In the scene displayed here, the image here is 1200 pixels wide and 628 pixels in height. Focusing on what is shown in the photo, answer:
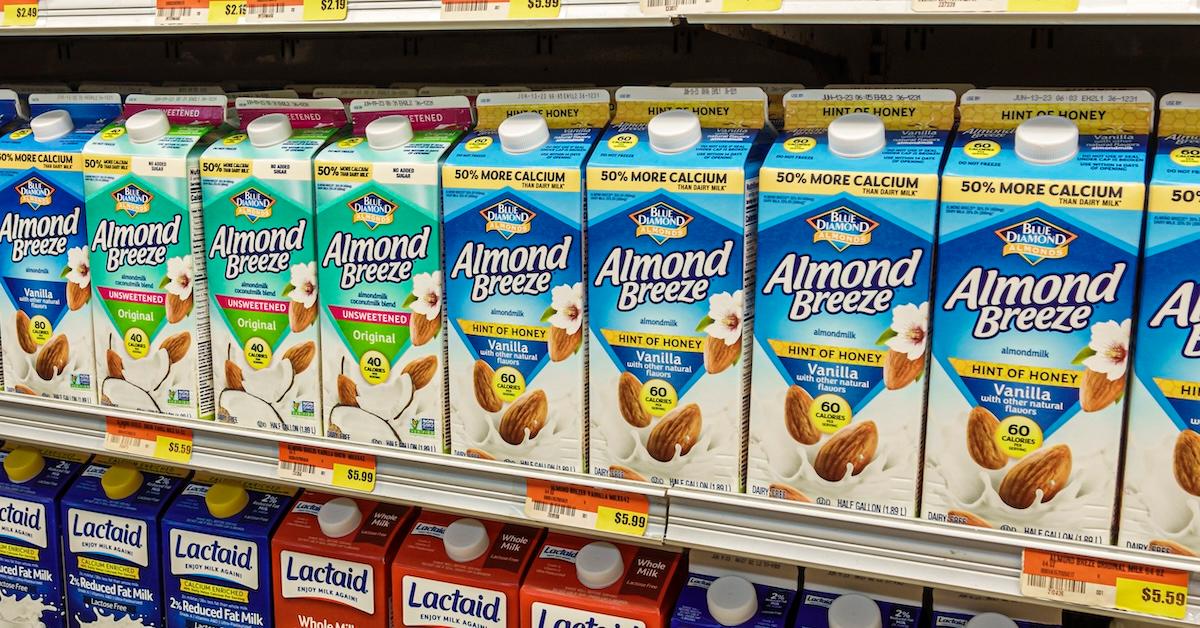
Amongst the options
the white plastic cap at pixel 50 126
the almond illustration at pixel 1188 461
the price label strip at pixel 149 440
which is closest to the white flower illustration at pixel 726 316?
the almond illustration at pixel 1188 461

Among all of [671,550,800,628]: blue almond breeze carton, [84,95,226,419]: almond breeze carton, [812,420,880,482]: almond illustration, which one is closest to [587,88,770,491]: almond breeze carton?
[812,420,880,482]: almond illustration

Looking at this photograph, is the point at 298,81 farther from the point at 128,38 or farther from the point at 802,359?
the point at 802,359

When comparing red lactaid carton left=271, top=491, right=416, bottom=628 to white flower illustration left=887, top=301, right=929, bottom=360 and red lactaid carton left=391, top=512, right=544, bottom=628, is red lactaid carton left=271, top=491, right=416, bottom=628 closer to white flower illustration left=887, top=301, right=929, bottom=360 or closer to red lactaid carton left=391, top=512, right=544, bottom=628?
red lactaid carton left=391, top=512, right=544, bottom=628

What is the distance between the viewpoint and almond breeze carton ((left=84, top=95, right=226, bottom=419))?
1360mm

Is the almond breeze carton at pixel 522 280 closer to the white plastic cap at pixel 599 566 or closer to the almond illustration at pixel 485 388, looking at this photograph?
the almond illustration at pixel 485 388

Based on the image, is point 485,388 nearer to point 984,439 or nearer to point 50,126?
point 984,439

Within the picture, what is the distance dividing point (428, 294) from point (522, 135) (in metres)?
0.24

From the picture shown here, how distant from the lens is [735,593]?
4.23ft

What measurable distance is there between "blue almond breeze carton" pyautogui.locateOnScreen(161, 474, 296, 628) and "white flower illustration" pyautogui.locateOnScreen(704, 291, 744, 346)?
32.9 inches

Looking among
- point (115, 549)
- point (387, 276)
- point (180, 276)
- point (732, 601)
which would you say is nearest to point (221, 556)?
point (115, 549)

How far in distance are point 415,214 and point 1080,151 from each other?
0.78m

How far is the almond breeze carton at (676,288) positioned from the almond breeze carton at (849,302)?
1.3 inches

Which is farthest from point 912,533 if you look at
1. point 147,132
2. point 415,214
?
point 147,132

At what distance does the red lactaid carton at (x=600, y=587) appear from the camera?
1.30 meters
